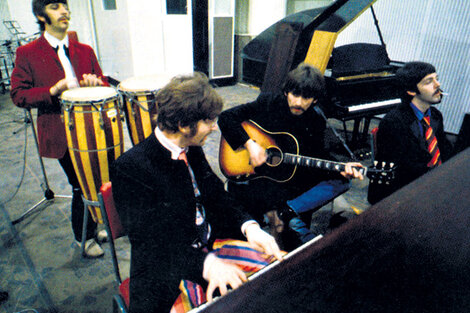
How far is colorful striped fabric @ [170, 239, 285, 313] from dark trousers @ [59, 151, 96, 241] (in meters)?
1.30

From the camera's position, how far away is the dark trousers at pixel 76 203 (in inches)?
84.1

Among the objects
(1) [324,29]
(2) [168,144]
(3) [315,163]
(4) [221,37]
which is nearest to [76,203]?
(2) [168,144]

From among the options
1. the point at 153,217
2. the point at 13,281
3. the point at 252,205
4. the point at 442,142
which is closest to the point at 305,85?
the point at 252,205


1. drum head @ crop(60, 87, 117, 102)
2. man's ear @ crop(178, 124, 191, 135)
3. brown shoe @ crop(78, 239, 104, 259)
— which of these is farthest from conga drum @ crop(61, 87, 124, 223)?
man's ear @ crop(178, 124, 191, 135)

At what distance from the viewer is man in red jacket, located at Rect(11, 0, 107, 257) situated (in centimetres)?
193

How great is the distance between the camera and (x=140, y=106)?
237 cm

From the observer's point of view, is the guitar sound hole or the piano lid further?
the piano lid

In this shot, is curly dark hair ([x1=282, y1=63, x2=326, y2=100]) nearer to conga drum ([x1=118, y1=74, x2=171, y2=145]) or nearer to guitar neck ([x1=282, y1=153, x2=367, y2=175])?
guitar neck ([x1=282, y1=153, x2=367, y2=175])

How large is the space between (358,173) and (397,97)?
2.53 metres

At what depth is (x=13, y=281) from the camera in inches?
78.9

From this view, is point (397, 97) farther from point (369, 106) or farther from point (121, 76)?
point (121, 76)

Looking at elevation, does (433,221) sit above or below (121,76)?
above

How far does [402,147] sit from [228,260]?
1395mm

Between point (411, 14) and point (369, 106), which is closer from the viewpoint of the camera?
point (369, 106)
